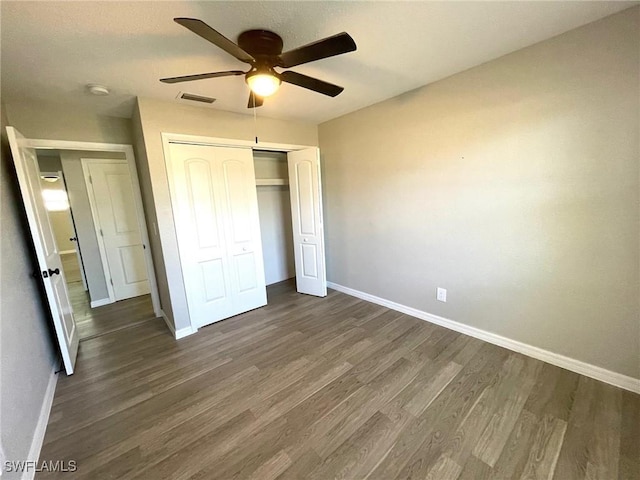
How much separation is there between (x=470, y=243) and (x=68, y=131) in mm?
Answer: 4008

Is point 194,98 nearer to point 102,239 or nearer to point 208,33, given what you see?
point 208,33

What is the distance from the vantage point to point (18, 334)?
5.64 ft

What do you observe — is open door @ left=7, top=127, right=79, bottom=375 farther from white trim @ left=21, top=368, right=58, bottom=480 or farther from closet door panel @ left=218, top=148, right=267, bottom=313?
closet door panel @ left=218, top=148, right=267, bottom=313

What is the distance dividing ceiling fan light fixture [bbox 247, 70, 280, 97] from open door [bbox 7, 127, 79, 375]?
1.84 m

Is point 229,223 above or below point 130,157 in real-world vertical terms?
below

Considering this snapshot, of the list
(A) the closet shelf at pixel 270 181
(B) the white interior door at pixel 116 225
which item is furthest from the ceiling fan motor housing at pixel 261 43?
(B) the white interior door at pixel 116 225

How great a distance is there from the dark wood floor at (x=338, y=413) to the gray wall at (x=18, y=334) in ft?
0.75

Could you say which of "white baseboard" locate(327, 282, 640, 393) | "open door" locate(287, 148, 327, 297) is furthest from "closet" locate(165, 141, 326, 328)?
"white baseboard" locate(327, 282, 640, 393)

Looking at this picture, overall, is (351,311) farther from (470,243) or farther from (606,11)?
(606,11)

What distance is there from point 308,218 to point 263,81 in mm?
2139

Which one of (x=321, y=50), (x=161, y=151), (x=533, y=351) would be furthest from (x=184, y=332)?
(x=533, y=351)

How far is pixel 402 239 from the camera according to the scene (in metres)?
3.01

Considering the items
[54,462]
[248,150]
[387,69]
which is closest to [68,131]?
[248,150]

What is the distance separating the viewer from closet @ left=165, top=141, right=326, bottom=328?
2785 mm
